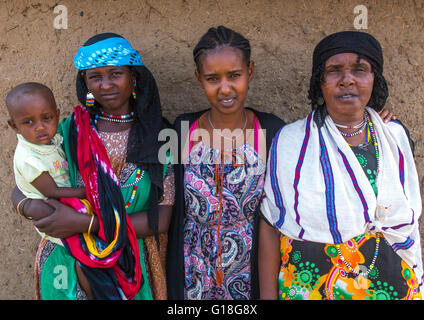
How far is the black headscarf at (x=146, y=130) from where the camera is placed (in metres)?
1.91

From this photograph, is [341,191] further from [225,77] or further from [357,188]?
[225,77]

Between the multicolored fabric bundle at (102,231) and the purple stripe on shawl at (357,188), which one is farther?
the multicolored fabric bundle at (102,231)

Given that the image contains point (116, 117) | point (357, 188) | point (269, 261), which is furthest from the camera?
point (116, 117)

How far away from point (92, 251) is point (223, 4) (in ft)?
5.16

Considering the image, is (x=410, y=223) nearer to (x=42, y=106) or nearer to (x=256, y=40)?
(x=256, y=40)

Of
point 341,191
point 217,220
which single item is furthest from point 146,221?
point 341,191

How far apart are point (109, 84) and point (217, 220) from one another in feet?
2.78

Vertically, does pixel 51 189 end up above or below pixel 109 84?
below

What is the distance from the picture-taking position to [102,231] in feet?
5.98

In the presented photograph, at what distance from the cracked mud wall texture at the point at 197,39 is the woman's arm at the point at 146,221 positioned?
72 cm

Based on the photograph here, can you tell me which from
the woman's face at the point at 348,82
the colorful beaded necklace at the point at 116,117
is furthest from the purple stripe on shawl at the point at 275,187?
the colorful beaded necklace at the point at 116,117

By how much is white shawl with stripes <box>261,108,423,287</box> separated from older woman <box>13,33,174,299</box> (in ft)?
1.94

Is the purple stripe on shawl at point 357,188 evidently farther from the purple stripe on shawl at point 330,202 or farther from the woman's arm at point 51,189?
the woman's arm at point 51,189

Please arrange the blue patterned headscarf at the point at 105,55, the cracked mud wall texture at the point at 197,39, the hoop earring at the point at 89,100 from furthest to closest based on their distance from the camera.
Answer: the cracked mud wall texture at the point at 197,39
the hoop earring at the point at 89,100
the blue patterned headscarf at the point at 105,55
